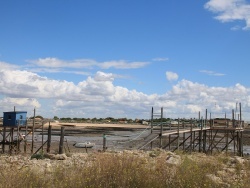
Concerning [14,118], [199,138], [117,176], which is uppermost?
[14,118]

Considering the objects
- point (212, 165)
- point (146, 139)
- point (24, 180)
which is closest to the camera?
point (24, 180)

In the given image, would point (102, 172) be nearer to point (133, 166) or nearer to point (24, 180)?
point (133, 166)

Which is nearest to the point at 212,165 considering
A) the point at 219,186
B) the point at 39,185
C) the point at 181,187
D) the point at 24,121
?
the point at 219,186

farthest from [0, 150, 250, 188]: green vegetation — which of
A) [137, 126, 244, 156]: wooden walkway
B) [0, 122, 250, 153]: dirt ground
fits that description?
[137, 126, 244, 156]: wooden walkway

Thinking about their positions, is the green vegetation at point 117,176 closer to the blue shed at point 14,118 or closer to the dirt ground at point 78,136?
the dirt ground at point 78,136

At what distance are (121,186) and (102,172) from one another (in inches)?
31.9

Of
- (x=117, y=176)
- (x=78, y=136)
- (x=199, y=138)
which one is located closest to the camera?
(x=117, y=176)

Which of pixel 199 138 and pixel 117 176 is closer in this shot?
pixel 117 176

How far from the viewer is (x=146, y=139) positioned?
24.3 meters

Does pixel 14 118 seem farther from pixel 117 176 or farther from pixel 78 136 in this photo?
pixel 78 136

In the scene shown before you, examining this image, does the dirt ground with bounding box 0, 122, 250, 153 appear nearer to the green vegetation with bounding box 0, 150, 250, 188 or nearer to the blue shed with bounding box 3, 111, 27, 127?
the blue shed with bounding box 3, 111, 27, 127

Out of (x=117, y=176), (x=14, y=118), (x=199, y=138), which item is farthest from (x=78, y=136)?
(x=117, y=176)

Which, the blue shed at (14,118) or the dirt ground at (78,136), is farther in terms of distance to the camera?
the dirt ground at (78,136)

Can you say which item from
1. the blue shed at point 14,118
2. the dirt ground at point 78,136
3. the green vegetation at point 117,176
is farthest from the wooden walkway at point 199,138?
the blue shed at point 14,118
